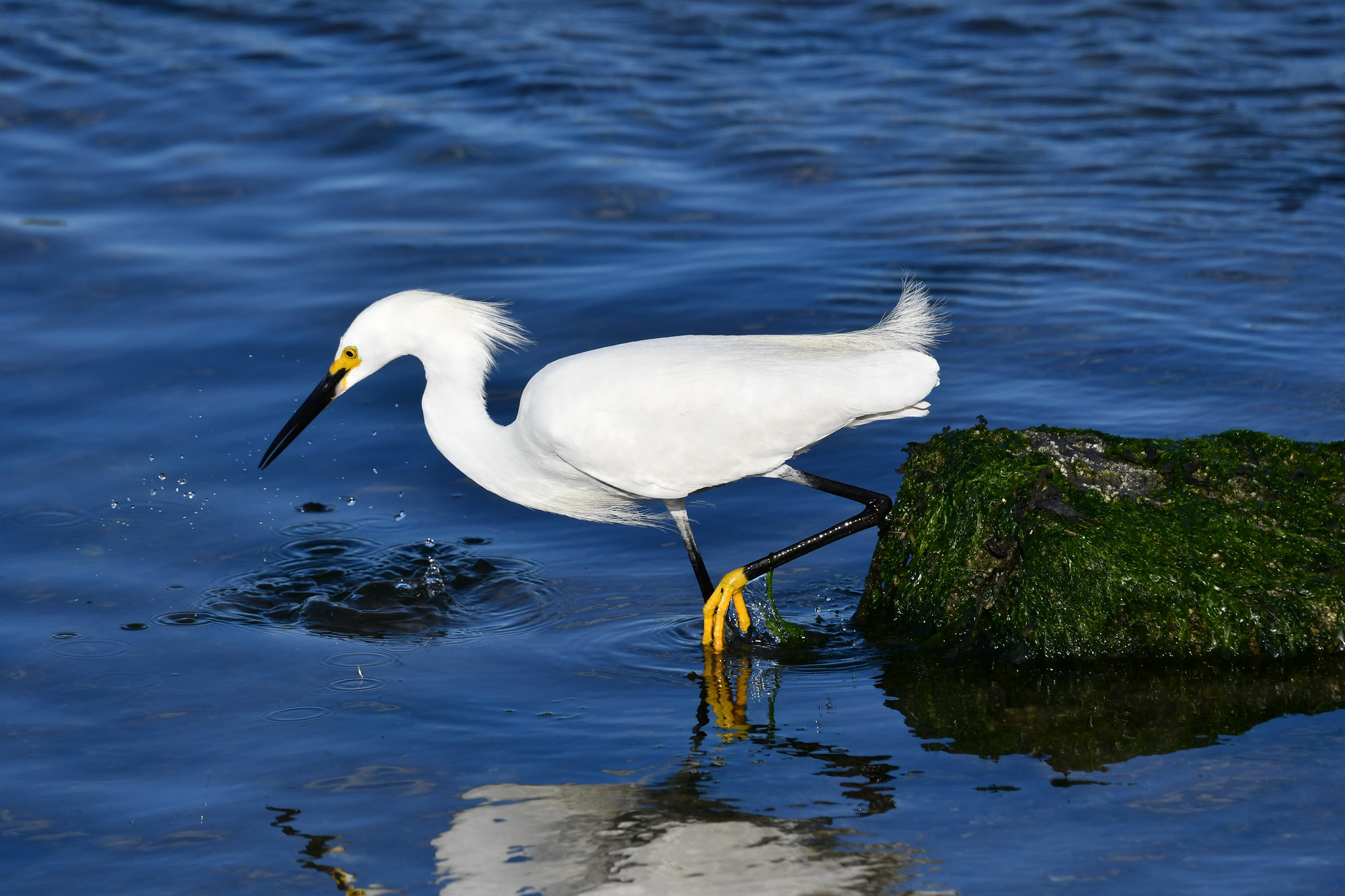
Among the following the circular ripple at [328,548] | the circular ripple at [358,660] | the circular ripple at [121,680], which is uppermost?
the circular ripple at [328,548]

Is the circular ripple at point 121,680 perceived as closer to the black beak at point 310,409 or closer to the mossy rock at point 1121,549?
the black beak at point 310,409

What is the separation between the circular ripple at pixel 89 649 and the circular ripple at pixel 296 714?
949mm

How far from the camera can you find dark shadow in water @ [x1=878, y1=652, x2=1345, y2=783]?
4.72 metres

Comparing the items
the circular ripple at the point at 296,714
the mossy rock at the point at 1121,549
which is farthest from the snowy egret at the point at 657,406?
the circular ripple at the point at 296,714

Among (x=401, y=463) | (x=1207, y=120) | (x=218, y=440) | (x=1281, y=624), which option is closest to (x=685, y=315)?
(x=401, y=463)

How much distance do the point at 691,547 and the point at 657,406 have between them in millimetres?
704

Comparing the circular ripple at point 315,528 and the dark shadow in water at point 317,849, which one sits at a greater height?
the circular ripple at point 315,528

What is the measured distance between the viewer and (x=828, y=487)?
6102 millimetres

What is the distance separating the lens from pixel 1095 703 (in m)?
4.99

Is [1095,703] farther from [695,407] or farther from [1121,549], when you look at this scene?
[695,407]

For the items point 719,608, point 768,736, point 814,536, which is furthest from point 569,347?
point 768,736

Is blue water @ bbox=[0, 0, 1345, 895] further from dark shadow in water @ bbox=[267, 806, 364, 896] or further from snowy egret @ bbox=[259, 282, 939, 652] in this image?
snowy egret @ bbox=[259, 282, 939, 652]

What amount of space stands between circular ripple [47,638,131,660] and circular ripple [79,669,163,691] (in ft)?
0.54

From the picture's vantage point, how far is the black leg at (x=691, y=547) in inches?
238
